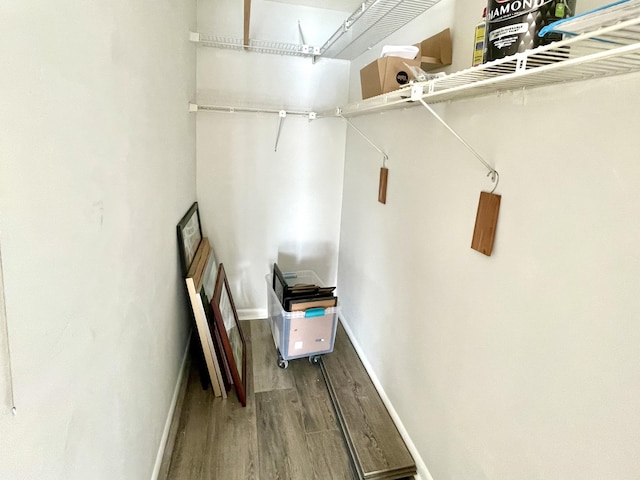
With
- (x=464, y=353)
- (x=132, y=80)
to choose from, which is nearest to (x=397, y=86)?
(x=132, y=80)

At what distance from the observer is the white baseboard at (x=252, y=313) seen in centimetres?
307

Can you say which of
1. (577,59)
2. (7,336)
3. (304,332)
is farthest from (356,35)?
(7,336)

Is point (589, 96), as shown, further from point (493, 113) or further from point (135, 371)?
point (135, 371)

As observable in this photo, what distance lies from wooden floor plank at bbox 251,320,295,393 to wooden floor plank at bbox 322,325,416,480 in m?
0.27

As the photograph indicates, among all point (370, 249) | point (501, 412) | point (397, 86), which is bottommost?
point (501, 412)

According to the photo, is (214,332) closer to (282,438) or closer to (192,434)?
(192,434)

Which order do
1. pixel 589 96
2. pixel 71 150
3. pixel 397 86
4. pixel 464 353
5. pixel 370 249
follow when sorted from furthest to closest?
pixel 370 249, pixel 397 86, pixel 464 353, pixel 589 96, pixel 71 150

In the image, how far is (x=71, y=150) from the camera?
77 centimetres

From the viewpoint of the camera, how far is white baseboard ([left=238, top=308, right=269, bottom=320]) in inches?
121

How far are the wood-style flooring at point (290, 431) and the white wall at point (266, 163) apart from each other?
0.91 metres

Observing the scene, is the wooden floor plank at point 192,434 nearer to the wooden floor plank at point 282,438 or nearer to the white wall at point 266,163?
the wooden floor plank at point 282,438

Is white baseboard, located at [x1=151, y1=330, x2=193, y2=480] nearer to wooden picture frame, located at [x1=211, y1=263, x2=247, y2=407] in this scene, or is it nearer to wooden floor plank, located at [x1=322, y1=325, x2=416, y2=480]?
wooden picture frame, located at [x1=211, y1=263, x2=247, y2=407]

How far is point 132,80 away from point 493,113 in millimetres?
1182

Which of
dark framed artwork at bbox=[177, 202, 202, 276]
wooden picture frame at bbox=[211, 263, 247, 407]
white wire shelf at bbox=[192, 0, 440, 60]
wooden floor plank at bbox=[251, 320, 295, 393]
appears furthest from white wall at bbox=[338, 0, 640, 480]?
dark framed artwork at bbox=[177, 202, 202, 276]
